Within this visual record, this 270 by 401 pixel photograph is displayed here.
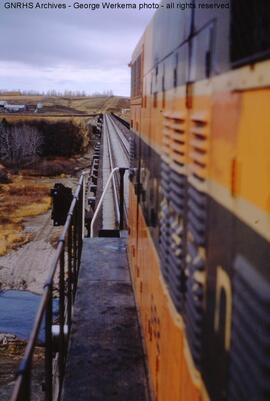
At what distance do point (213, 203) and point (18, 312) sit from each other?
65.8ft

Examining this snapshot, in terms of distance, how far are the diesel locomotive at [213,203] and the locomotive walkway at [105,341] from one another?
2.54ft

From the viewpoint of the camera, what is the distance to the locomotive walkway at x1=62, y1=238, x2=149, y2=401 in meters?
4.07

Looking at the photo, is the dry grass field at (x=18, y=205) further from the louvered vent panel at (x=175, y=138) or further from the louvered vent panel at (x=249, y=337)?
the louvered vent panel at (x=249, y=337)

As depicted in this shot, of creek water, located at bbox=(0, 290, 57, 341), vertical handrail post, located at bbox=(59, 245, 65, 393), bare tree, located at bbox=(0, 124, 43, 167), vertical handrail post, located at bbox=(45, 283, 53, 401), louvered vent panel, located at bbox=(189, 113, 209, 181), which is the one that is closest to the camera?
louvered vent panel, located at bbox=(189, 113, 209, 181)

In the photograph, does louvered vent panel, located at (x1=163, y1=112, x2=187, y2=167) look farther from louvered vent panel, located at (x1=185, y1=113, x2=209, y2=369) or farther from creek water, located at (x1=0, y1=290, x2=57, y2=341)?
creek water, located at (x1=0, y1=290, x2=57, y2=341)

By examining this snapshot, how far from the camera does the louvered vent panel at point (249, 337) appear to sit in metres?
1.30

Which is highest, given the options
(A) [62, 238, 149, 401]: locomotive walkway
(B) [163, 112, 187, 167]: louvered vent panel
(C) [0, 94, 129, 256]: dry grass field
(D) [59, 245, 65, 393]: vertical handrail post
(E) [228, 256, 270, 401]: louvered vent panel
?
(B) [163, 112, 187, 167]: louvered vent panel

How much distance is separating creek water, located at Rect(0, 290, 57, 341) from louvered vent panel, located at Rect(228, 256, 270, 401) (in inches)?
690

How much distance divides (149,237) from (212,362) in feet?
7.18

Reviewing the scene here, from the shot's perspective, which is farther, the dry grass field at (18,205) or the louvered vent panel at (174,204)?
the dry grass field at (18,205)

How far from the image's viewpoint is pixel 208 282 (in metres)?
1.90

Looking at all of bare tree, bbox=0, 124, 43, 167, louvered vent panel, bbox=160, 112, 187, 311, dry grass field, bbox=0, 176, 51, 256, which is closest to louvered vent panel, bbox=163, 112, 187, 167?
louvered vent panel, bbox=160, 112, 187, 311

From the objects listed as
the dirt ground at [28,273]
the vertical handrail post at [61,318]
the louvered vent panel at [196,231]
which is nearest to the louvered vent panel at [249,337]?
the louvered vent panel at [196,231]

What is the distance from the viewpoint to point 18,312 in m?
20.9
